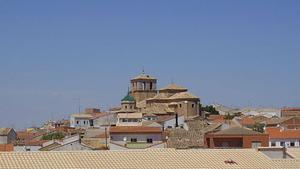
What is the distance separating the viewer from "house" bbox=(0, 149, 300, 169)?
21.7 metres

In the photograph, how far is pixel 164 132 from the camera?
184ft

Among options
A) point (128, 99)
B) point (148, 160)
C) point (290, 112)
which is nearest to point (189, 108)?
point (128, 99)

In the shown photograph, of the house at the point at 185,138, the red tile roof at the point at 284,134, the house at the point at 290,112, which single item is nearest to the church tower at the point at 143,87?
the house at the point at 290,112

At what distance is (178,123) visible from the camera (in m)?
68.9

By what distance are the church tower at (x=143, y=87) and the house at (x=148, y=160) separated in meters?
62.8

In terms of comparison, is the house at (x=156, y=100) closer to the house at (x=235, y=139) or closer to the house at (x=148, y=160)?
the house at (x=235, y=139)

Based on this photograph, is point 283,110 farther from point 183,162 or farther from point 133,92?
point 183,162

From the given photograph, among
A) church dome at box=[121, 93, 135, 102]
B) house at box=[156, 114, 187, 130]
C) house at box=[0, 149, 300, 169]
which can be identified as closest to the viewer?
house at box=[0, 149, 300, 169]

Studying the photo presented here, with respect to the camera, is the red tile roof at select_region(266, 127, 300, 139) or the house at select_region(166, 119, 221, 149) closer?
the house at select_region(166, 119, 221, 149)

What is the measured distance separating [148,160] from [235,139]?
A: 20864 millimetres

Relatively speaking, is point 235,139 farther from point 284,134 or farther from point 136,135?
point 136,135

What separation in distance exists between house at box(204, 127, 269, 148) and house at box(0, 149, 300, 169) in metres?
16.3

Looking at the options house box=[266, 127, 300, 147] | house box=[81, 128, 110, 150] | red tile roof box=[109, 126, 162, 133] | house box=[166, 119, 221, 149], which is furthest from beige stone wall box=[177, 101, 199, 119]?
house box=[266, 127, 300, 147]

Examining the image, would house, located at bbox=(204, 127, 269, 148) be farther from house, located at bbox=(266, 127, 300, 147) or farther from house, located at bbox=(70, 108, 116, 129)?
house, located at bbox=(70, 108, 116, 129)
